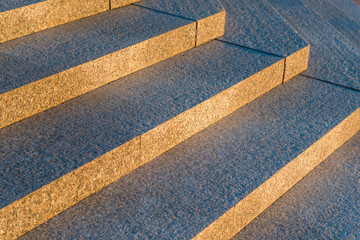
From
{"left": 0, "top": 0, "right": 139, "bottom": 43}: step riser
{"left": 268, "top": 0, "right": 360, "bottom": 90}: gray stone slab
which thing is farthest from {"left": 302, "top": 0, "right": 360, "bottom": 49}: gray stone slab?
{"left": 0, "top": 0, "right": 139, "bottom": 43}: step riser

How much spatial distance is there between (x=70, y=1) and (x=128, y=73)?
2.85 ft

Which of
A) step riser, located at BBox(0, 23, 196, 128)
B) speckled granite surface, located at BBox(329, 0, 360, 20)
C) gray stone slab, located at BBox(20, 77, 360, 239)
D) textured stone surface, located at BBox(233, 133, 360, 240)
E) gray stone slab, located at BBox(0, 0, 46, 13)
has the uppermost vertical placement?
gray stone slab, located at BBox(0, 0, 46, 13)

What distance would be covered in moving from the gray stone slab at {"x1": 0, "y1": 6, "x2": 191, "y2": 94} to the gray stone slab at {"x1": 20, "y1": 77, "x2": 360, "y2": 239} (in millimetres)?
941

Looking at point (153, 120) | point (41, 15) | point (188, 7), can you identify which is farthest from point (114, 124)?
point (188, 7)

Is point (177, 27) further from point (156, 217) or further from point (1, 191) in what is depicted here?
point (1, 191)

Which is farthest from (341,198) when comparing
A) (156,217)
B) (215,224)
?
(156,217)

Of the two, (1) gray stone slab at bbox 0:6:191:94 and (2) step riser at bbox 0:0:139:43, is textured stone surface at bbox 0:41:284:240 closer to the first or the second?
(1) gray stone slab at bbox 0:6:191:94

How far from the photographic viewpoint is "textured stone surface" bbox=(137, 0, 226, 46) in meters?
4.09

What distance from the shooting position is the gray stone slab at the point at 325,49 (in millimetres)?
4266

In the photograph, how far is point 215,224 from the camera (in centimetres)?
248

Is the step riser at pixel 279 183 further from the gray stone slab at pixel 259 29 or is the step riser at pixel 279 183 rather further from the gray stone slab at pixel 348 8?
the gray stone slab at pixel 348 8

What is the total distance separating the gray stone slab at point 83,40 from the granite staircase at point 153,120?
0.05ft

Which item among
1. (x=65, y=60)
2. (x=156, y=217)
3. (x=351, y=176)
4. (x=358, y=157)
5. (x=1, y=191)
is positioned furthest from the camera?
(x=358, y=157)

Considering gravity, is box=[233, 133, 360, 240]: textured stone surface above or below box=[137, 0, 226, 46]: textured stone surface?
below
